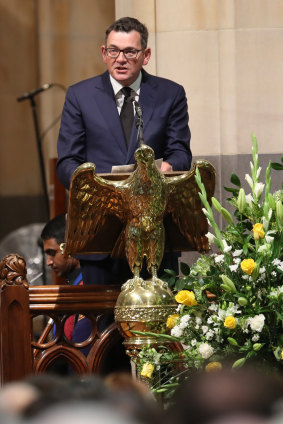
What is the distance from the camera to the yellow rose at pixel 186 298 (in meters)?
2.40

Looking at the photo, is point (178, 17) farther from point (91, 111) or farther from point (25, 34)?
point (25, 34)

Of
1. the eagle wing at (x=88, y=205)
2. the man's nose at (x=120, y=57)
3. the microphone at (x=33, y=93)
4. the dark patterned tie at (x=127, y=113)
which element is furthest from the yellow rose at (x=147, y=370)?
the microphone at (x=33, y=93)

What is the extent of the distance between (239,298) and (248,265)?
98mm

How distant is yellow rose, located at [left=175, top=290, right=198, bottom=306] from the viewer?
94.5 inches

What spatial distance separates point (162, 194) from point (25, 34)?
662 centimetres

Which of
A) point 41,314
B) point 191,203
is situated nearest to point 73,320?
point 41,314

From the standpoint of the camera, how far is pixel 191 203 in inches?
119

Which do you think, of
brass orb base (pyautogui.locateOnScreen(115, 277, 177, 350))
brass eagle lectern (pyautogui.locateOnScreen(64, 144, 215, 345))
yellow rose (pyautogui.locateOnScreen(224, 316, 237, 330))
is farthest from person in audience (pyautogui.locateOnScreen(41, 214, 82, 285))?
yellow rose (pyautogui.locateOnScreen(224, 316, 237, 330))

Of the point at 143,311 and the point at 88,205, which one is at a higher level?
the point at 88,205

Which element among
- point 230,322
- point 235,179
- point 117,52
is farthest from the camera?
point 117,52

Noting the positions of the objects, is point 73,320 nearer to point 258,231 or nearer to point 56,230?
point 56,230

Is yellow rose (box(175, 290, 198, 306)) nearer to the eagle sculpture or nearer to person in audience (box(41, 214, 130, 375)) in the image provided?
the eagle sculpture

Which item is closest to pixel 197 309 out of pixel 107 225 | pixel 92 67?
pixel 107 225

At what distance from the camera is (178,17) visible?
5496 millimetres
